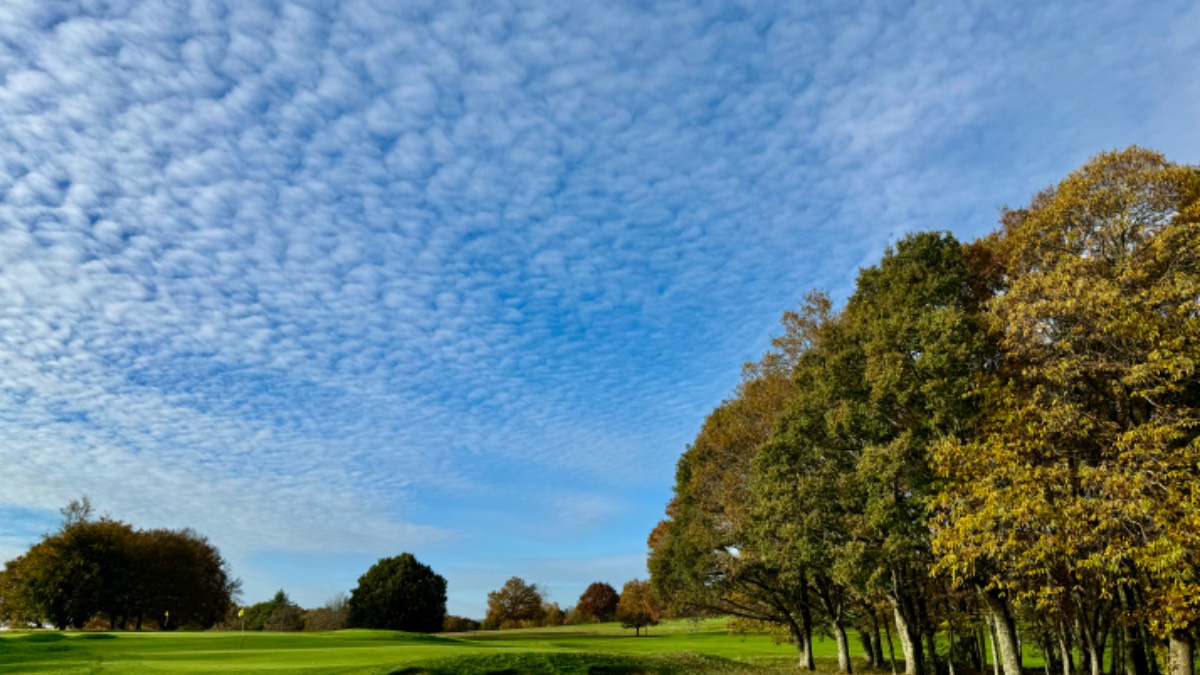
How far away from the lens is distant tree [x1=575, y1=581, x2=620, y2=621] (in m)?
123

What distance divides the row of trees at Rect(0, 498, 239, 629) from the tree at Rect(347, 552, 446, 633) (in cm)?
1900

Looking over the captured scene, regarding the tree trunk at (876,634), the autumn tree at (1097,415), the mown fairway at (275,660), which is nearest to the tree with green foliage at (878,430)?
the autumn tree at (1097,415)

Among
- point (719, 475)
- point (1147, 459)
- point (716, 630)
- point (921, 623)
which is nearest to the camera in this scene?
point (1147, 459)

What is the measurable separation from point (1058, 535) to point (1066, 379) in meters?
4.74

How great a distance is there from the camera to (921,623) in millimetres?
31391

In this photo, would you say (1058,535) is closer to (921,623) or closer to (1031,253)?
(1031,253)

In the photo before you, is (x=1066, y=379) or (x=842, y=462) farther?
(x=842, y=462)

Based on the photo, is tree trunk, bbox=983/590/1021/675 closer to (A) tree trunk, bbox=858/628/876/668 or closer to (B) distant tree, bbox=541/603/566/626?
(A) tree trunk, bbox=858/628/876/668

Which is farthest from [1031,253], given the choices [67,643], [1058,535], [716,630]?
[716,630]

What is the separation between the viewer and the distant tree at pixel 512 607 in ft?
374

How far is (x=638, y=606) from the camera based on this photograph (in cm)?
7988

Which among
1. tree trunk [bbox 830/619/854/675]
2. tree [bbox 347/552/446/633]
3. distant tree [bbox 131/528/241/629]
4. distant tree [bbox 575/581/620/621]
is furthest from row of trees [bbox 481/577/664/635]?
tree trunk [bbox 830/619/854/675]

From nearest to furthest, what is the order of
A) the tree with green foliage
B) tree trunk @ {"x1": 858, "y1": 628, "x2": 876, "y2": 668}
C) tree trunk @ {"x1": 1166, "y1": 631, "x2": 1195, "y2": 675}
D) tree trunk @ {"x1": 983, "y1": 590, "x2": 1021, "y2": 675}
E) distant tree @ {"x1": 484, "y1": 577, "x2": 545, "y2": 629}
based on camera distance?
tree trunk @ {"x1": 1166, "y1": 631, "x2": 1195, "y2": 675} → the tree with green foliage → tree trunk @ {"x1": 983, "y1": 590, "x2": 1021, "y2": 675} → tree trunk @ {"x1": 858, "y1": 628, "x2": 876, "y2": 668} → distant tree @ {"x1": 484, "y1": 577, "x2": 545, "y2": 629}

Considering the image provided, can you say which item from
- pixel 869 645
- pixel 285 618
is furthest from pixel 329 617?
pixel 869 645
